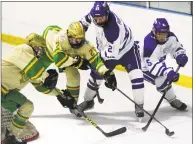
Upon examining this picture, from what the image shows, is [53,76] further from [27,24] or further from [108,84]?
[27,24]

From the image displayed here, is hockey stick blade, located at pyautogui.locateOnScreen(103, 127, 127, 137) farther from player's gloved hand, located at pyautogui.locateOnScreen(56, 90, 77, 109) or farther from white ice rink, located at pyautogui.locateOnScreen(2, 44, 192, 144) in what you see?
player's gloved hand, located at pyautogui.locateOnScreen(56, 90, 77, 109)

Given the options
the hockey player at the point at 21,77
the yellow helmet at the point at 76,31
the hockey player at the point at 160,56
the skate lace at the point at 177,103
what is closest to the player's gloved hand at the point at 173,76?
the hockey player at the point at 160,56

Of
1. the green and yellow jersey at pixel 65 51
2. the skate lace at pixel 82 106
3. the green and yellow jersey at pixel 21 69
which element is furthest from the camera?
the skate lace at pixel 82 106

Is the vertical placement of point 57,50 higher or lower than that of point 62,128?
higher

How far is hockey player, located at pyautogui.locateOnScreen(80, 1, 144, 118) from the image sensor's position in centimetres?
291

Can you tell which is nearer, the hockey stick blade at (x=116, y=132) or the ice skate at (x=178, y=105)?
the hockey stick blade at (x=116, y=132)

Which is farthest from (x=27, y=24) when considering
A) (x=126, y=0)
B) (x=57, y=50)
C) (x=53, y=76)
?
(x=53, y=76)

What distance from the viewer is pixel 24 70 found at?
100 inches

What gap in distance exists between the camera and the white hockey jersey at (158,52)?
3180 mm

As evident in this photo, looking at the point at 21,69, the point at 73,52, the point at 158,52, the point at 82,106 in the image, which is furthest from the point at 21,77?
the point at 158,52

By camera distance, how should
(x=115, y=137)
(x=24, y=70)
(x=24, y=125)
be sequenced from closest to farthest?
(x=24, y=70)
(x=24, y=125)
(x=115, y=137)

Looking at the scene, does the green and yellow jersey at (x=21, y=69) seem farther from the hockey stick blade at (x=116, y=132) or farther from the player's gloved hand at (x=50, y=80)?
the hockey stick blade at (x=116, y=132)

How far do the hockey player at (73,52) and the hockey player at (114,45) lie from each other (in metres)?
0.09

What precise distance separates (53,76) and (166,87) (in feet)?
2.91
